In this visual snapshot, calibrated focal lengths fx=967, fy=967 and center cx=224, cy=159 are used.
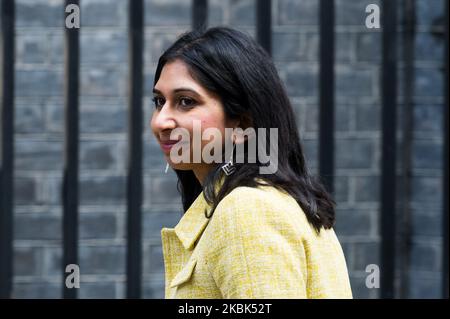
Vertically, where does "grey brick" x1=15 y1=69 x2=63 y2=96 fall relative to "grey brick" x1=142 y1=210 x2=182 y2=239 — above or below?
above

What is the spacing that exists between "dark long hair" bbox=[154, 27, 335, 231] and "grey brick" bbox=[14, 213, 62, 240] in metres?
2.03

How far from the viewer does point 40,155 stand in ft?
13.0

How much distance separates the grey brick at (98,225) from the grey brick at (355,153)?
96cm

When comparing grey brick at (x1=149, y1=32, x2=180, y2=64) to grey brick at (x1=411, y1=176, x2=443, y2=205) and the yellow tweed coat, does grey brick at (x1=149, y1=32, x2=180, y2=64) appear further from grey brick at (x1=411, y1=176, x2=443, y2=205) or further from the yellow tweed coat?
the yellow tweed coat

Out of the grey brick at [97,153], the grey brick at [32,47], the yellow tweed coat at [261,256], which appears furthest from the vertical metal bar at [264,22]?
the grey brick at [32,47]

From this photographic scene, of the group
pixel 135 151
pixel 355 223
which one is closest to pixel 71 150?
pixel 135 151

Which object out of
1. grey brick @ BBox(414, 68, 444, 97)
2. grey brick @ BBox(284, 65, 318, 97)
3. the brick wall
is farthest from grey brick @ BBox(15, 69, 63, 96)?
grey brick @ BBox(414, 68, 444, 97)

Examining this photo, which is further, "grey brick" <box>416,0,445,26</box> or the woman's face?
"grey brick" <box>416,0,445,26</box>

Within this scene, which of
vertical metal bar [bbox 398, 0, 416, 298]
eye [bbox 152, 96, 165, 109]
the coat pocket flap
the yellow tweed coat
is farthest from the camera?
vertical metal bar [bbox 398, 0, 416, 298]

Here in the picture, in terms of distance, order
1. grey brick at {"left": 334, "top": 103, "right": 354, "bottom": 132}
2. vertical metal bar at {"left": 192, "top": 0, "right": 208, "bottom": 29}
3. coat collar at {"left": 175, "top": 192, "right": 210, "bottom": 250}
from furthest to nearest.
Answer: grey brick at {"left": 334, "top": 103, "right": 354, "bottom": 132}, vertical metal bar at {"left": 192, "top": 0, "right": 208, "bottom": 29}, coat collar at {"left": 175, "top": 192, "right": 210, "bottom": 250}

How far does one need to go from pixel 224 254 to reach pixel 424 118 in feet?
7.48

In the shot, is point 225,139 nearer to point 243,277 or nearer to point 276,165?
point 276,165

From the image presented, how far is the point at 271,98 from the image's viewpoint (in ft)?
6.68

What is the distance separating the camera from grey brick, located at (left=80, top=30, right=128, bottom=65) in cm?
396
